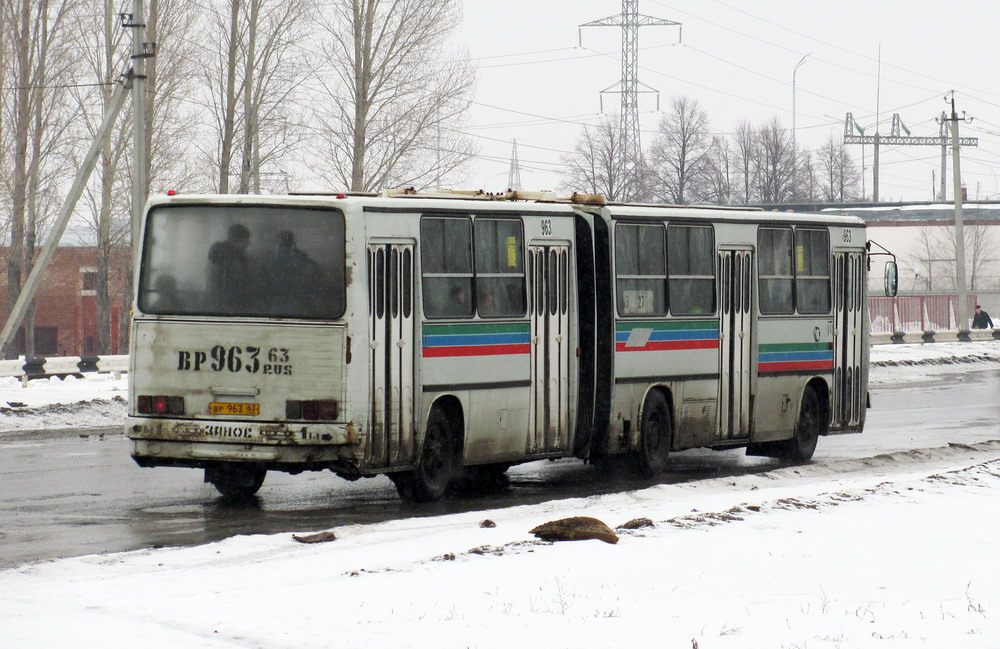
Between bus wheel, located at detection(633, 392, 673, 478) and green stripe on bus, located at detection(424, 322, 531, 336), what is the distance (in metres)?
2.20

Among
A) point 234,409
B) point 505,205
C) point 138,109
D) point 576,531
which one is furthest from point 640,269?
point 138,109

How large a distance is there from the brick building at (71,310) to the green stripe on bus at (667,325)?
54.2m

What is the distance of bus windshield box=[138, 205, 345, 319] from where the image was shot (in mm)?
12695

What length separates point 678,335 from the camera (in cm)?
1634

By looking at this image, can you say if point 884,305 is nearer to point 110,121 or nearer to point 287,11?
point 287,11

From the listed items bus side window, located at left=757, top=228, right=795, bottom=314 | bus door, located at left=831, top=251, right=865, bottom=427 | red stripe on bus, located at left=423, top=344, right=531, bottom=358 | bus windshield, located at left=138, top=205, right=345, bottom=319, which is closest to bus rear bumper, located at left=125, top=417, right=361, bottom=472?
bus windshield, located at left=138, top=205, right=345, bottom=319

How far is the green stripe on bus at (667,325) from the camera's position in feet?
51.3

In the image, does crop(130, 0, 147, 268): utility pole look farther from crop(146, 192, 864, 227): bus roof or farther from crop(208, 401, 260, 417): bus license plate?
crop(208, 401, 260, 417): bus license plate

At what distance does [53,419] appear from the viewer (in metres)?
22.5

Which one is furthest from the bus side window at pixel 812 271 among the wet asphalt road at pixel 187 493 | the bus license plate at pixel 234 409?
the bus license plate at pixel 234 409

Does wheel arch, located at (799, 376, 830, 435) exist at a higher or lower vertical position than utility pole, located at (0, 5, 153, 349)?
lower

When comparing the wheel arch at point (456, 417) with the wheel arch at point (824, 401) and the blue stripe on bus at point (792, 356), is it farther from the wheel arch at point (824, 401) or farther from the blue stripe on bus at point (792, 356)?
the wheel arch at point (824, 401)

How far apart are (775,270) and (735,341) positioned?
1202mm

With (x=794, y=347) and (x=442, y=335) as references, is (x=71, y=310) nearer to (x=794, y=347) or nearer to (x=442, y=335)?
(x=794, y=347)
